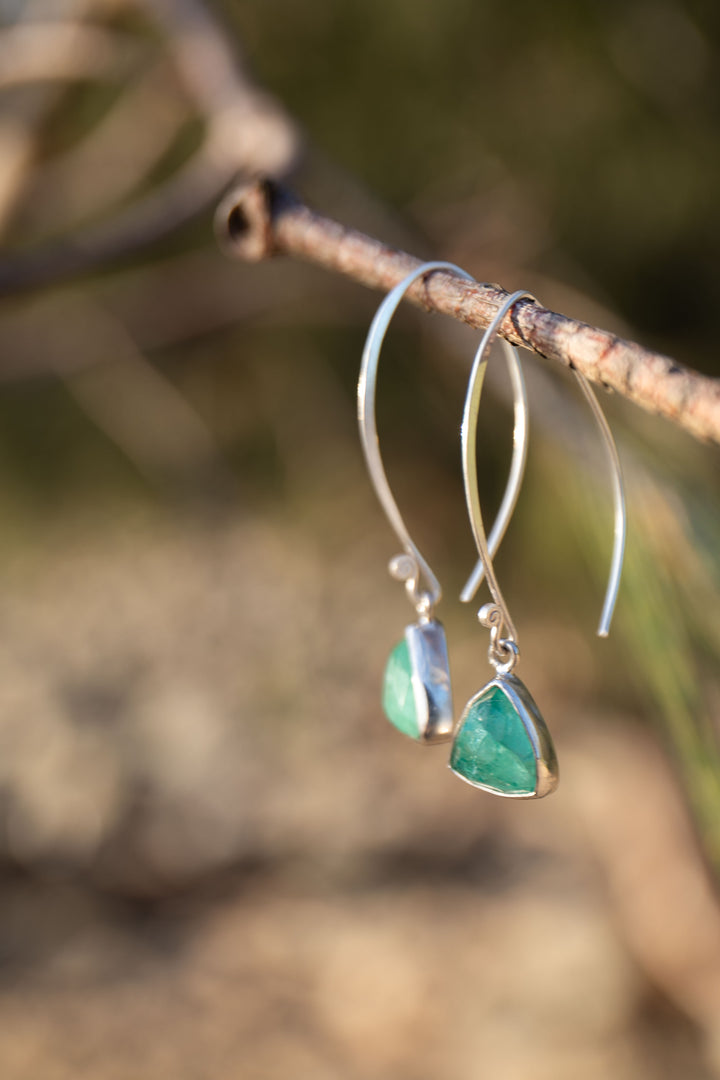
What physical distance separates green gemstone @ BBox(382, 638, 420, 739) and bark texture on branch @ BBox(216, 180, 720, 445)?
17cm

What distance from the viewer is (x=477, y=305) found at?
A: 0.98 feet

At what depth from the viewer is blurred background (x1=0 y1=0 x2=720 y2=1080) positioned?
2.95 feet

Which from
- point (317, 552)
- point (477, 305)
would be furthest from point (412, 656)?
point (317, 552)

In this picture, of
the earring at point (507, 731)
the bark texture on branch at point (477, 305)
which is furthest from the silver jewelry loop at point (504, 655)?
the bark texture on branch at point (477, 305)

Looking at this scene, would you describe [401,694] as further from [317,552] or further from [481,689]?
[317,552]

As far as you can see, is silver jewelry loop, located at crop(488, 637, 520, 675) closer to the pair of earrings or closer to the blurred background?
the pair of earrings

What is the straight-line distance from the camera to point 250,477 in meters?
1.75

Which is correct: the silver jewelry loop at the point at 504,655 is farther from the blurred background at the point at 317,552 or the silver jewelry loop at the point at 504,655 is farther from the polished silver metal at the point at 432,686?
→ the blurred background at the point at 317,552

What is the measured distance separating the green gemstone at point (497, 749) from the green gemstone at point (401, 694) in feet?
0.08

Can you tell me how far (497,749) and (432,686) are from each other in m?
0.04

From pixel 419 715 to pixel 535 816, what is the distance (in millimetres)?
1373

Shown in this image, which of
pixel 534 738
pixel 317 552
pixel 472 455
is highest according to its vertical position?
pixel 472 455

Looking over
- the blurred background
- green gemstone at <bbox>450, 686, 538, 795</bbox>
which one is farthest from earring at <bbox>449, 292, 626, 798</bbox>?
the blurred background

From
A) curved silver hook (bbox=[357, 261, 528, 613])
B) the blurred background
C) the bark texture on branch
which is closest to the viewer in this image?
the bark texture on branch
